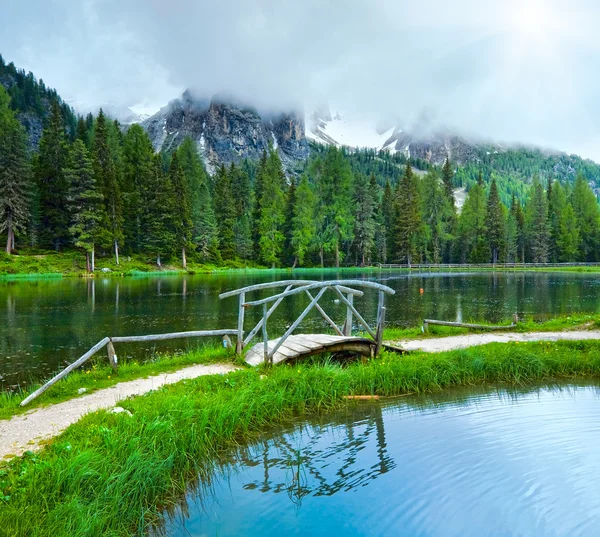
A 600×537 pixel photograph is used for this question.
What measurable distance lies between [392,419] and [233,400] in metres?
3.18

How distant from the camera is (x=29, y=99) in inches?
4739

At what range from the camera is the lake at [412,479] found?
5.10m

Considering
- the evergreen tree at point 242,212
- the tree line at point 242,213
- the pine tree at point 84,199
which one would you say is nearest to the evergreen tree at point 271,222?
the tree line at point 242,213

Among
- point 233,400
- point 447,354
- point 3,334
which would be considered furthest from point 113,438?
point 3,334

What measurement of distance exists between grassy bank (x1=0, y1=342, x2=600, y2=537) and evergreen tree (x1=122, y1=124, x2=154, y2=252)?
6061 cm

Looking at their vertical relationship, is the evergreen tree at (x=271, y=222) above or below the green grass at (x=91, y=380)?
above

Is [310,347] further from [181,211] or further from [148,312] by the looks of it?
[181,211]

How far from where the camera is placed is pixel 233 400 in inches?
311

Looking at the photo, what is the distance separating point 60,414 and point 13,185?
58669 millimetres

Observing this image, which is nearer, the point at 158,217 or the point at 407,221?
the point at 158,217

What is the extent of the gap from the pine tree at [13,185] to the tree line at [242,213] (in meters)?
0.14

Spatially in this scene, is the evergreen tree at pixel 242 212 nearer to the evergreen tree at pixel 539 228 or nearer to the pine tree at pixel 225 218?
the pine tree at pixel 225 218

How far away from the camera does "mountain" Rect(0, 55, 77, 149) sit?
113 metres

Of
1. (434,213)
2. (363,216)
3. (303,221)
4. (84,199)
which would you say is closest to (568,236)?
(434,213)
